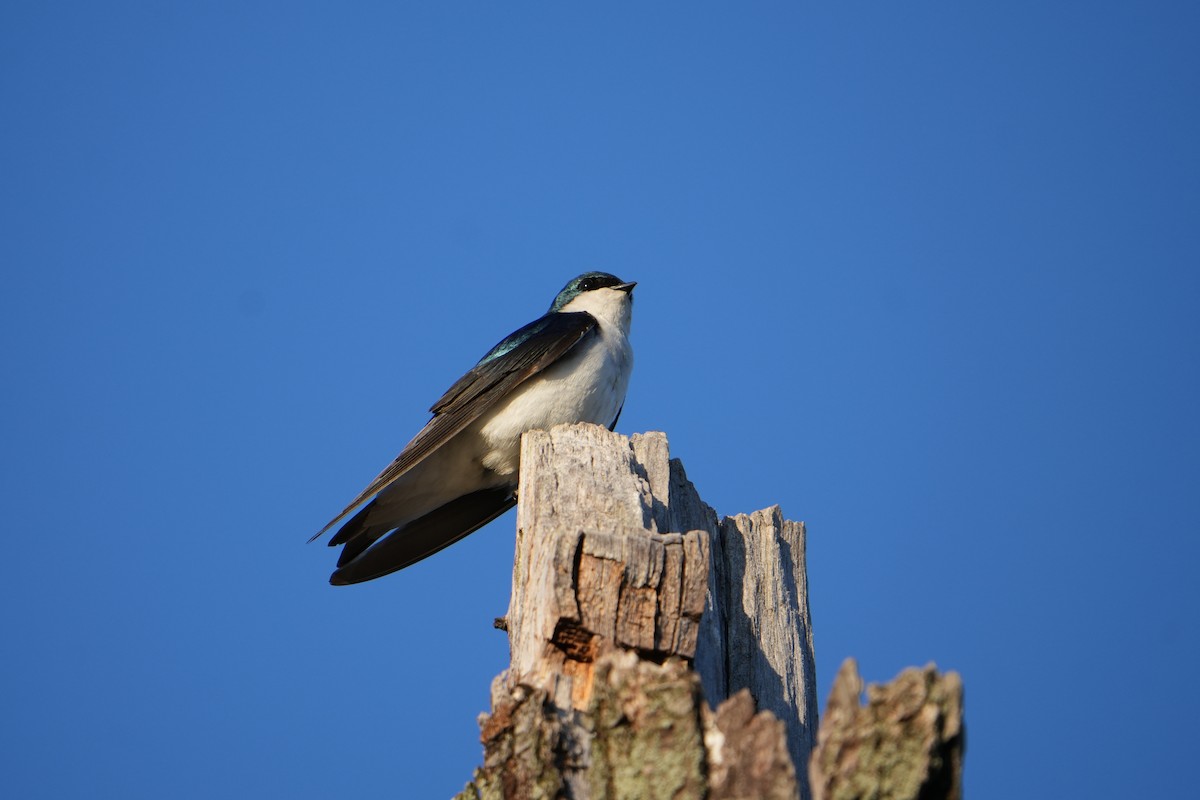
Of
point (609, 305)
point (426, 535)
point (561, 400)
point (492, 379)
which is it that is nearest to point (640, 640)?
point (561, 400)


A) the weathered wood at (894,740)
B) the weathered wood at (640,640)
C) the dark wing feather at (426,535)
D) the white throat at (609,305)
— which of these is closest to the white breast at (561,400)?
the dark wing feather at (426,535)

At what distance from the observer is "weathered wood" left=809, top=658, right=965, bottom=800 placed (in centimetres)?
208

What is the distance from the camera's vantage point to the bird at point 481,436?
224 inches

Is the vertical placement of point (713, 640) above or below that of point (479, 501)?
below

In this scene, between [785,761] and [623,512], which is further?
[623,512]

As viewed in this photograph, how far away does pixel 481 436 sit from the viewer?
5.77m

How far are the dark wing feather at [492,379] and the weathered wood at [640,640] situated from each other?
1.44m

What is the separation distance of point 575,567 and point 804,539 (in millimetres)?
1486

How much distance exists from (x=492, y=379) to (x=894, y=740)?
3863 millimetres

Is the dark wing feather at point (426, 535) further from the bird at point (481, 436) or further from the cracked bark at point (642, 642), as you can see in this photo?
the cracked bark at point (642, 642)

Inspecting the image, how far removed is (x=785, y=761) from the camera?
7.23ft

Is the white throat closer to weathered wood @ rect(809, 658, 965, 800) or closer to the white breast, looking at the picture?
the white breast

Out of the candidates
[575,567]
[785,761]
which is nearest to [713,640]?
[575,567]

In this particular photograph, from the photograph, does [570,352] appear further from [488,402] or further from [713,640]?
[713,640]
